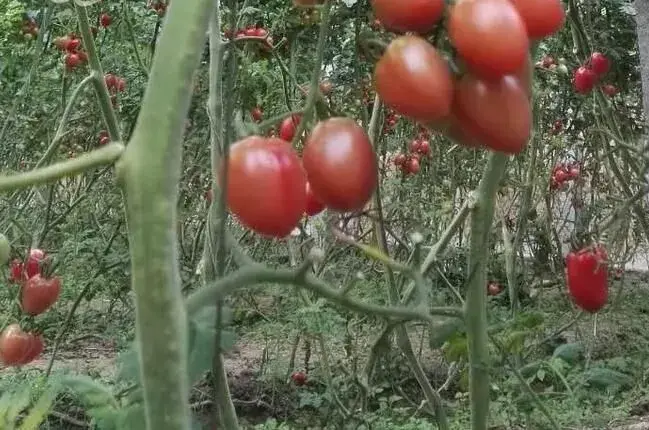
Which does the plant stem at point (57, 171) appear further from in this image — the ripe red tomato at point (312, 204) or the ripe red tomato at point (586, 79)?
the ripe red tomato at point (586, 79)

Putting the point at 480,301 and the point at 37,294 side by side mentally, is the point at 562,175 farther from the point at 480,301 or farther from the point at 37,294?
the point at 480,301

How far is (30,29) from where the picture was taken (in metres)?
3.64

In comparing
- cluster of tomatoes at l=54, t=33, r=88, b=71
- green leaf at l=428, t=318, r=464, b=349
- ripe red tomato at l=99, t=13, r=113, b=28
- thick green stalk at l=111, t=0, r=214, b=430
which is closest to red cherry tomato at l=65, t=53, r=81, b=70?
cluster of tomatoes at l=54, t=33, r=88, b=71

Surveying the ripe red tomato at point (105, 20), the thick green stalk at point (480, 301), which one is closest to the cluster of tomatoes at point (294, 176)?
the thick green stalk at point (480, 301)

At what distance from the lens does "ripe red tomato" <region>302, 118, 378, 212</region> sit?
1.69ft

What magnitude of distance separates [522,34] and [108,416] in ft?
1.48

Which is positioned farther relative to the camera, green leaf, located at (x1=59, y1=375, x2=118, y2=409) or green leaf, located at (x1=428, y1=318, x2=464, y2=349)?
green leaf, located at (x1=428, y1=318, x2=464, y2=349)

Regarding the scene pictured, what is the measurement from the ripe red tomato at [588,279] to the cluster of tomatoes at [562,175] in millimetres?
1818

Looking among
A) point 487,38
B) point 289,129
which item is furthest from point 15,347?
point 487,38

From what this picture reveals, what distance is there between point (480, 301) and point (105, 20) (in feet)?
7.21

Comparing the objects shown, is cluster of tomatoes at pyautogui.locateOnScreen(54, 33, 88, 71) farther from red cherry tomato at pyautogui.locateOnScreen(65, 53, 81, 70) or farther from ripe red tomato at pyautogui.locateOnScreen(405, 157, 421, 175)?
ripe red tomato at pyautogui.locateOnScreen(405, 157, 421, 175)

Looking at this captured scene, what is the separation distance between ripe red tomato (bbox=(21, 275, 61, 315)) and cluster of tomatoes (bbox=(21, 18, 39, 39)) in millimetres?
2224

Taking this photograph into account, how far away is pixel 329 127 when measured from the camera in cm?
53

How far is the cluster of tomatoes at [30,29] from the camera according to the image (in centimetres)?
362
